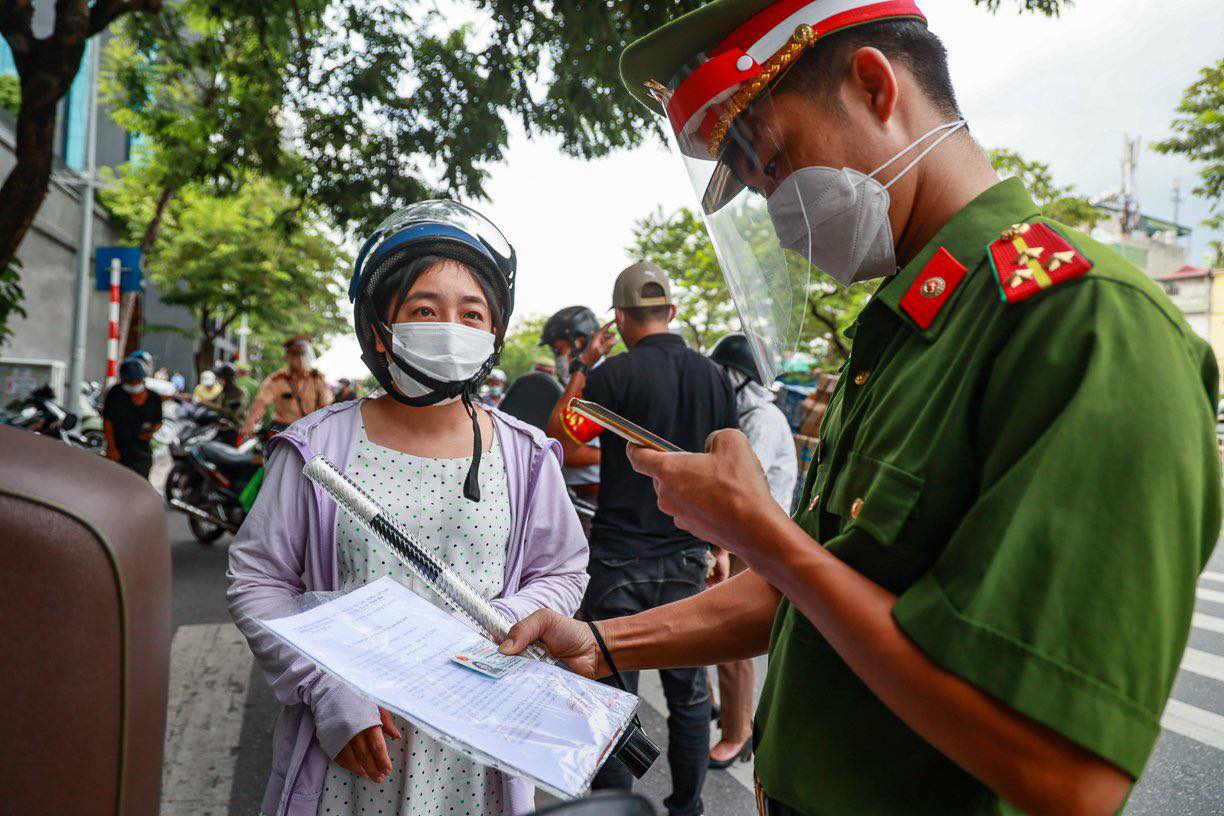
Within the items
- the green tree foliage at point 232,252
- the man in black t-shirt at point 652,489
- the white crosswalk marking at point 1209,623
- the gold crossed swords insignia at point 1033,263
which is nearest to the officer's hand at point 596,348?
the man in black t-shirt at point 652,489

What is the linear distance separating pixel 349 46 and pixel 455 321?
6.72m

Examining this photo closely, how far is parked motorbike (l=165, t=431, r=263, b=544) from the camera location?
7.83 m

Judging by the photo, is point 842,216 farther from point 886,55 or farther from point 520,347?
point 520,347

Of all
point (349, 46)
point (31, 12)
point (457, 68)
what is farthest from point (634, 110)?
point (31, 12)

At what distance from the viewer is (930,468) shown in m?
0.85

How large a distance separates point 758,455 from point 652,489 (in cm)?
95

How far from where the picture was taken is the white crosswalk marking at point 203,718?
3266mm

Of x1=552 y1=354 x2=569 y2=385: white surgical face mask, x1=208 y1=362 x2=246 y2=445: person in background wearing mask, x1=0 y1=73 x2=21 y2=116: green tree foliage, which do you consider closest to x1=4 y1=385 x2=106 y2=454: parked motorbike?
x1=208 y1=362 x2=246 y2=445: person in background wearing mask

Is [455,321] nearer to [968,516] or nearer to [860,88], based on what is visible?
[860,88]

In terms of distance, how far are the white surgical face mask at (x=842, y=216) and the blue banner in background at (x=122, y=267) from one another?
1002 cm

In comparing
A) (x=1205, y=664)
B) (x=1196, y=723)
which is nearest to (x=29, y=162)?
(x=1196, y=723)

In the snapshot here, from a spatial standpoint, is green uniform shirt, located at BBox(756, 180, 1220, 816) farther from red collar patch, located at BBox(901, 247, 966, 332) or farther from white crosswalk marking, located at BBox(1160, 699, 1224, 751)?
white crosswalk marking, located at BBox(1160, 699, 1224, 751)

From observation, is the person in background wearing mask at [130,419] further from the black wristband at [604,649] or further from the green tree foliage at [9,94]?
the green tree foliage at [9,94]

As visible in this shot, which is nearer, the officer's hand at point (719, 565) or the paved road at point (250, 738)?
the paved road at point (250, 738)
